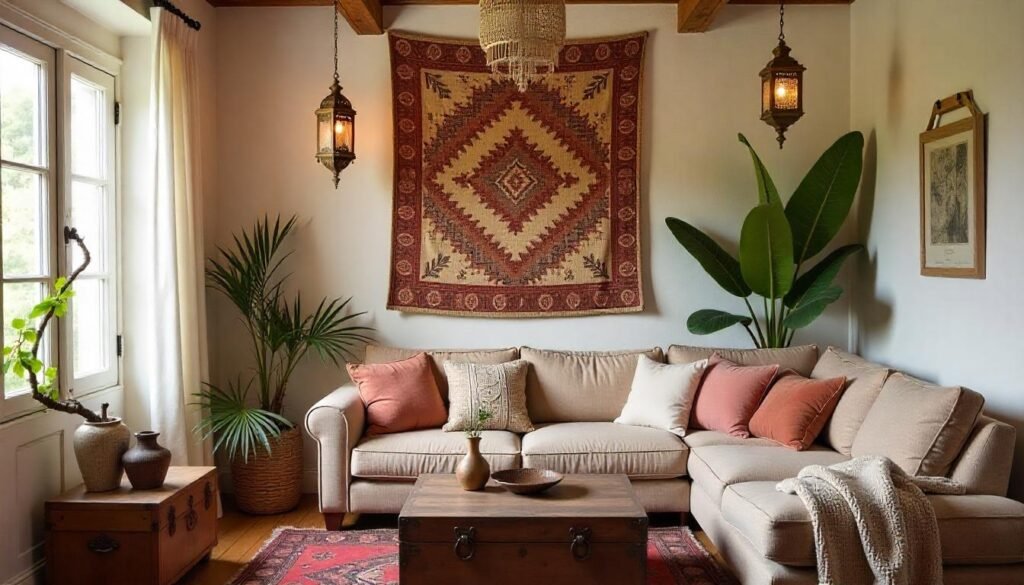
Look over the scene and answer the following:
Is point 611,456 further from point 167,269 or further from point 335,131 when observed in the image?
point 167,269

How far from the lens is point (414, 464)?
4.00 metres

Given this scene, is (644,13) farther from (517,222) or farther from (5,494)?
(5,494)

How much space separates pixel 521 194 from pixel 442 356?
1.04m

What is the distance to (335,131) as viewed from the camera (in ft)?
14.5

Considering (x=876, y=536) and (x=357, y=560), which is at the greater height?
(x=876, y=536)

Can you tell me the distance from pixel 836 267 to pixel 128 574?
11.9 feet

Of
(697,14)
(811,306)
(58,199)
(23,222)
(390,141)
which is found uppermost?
(697,14)

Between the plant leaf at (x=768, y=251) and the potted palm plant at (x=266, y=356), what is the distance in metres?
2.15

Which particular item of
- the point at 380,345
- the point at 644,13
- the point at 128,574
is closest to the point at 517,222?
the point at 380,345

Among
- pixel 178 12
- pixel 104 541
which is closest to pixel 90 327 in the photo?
pixel 104 541

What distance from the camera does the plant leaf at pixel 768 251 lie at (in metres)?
4.38

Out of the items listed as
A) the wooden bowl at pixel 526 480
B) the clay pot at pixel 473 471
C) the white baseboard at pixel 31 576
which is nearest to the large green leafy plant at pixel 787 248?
the wooden bowl at pixel 526 480

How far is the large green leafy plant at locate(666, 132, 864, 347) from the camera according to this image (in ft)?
14.5

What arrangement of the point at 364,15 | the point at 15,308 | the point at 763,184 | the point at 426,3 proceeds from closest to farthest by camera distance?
the point at 15,308 < the point at 364,15 < the point at 763,184 < the point at 426,3
